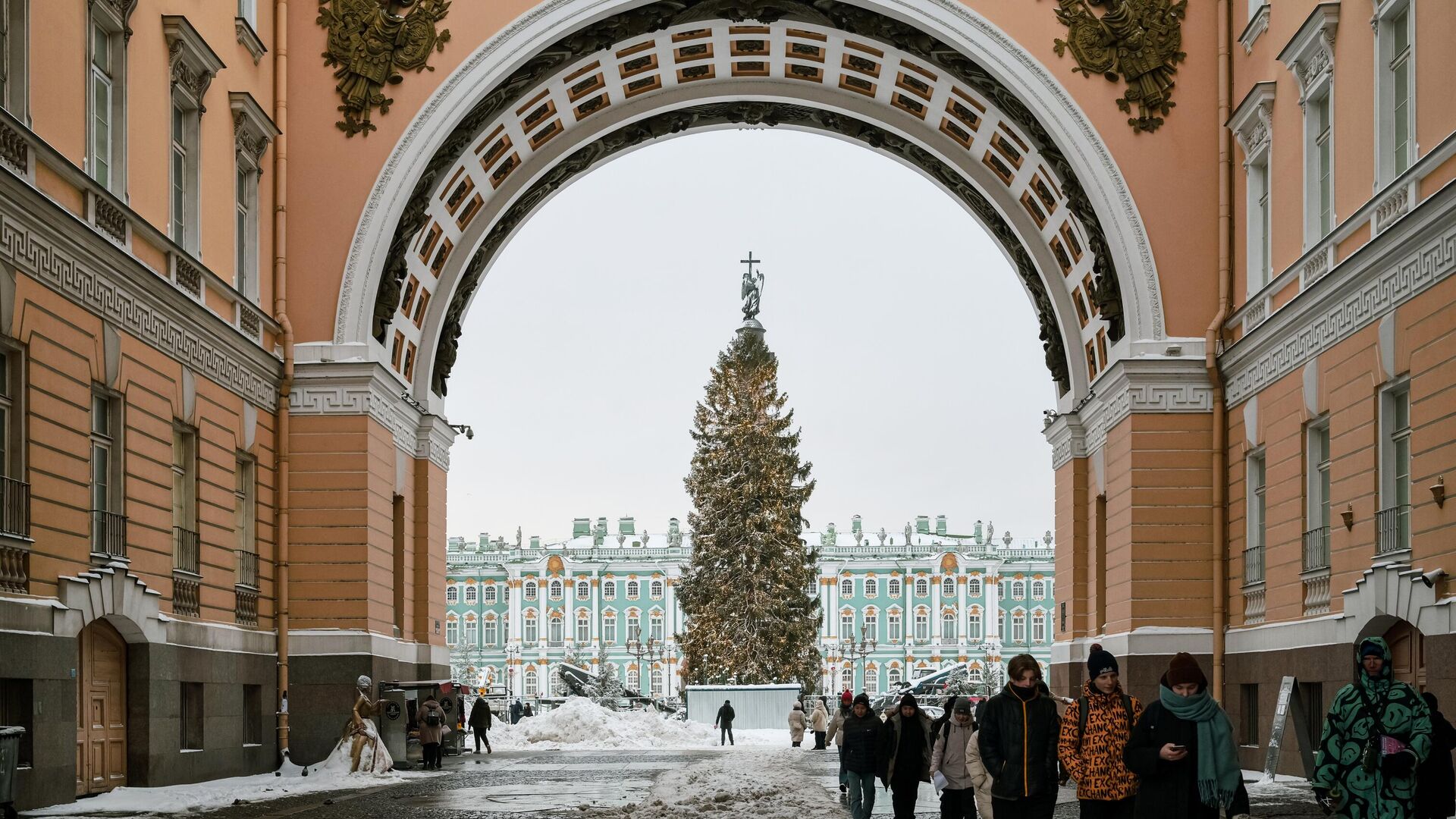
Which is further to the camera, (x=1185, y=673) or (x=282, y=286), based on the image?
(x=282, y=286)

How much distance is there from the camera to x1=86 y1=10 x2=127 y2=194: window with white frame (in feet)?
70.6

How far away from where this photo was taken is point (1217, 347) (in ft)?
95.0

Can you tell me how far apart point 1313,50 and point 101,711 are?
17619mm

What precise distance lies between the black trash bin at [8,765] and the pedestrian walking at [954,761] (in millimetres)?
7805

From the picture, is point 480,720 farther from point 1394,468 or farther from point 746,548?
point 746,548

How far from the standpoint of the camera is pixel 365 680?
26953mm

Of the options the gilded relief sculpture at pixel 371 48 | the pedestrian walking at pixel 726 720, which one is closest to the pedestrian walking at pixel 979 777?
the gilded relief sculpture at pixel 371 48

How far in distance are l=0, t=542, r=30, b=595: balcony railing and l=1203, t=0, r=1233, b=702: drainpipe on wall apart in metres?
17.5

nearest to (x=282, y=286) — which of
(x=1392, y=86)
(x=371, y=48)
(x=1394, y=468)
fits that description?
(x=371, y=48)

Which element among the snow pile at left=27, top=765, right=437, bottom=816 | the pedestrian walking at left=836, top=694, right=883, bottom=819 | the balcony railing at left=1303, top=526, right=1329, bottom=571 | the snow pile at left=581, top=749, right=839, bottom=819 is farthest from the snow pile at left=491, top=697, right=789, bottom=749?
the pedestrian walking at left=836, top=694, right=883, bottom=819

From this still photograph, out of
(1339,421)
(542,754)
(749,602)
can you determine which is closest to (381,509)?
(542,754)

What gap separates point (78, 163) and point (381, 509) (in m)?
10.6

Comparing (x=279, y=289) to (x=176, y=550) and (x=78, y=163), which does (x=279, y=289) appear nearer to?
(x=176, y=550)

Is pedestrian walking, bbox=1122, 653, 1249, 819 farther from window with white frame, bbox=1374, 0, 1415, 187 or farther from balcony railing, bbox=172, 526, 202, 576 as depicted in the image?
balcony railing, bbox=172, 526, 202, 576
